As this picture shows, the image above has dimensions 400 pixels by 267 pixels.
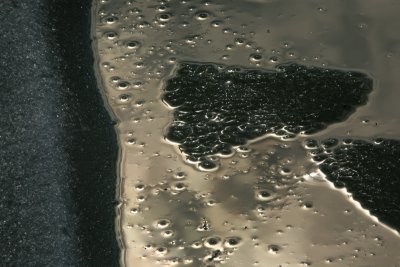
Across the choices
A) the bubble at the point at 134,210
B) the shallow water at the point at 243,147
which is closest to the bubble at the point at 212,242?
the shallow water at the point at 243,147

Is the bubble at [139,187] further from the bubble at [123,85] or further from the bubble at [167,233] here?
the bubble at [123,85]

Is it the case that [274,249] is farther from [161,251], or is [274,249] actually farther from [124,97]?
[124,97]

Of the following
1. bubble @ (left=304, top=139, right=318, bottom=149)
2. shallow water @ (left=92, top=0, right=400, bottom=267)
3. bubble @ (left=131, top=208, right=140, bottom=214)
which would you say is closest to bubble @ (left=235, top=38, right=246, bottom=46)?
shallow water @ (left=92, top=0, right=400, bottom=267)

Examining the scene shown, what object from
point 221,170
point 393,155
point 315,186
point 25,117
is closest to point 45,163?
point 25,117

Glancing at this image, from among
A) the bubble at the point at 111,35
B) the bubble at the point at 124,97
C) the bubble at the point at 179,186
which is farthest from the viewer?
the bubble at the point at 111,35

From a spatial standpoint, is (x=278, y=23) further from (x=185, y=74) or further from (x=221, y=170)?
(x=221, y=170)

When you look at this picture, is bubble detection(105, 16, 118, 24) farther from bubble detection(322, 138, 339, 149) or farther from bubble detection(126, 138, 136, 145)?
bubble detection(322, 138, 339, 149)
